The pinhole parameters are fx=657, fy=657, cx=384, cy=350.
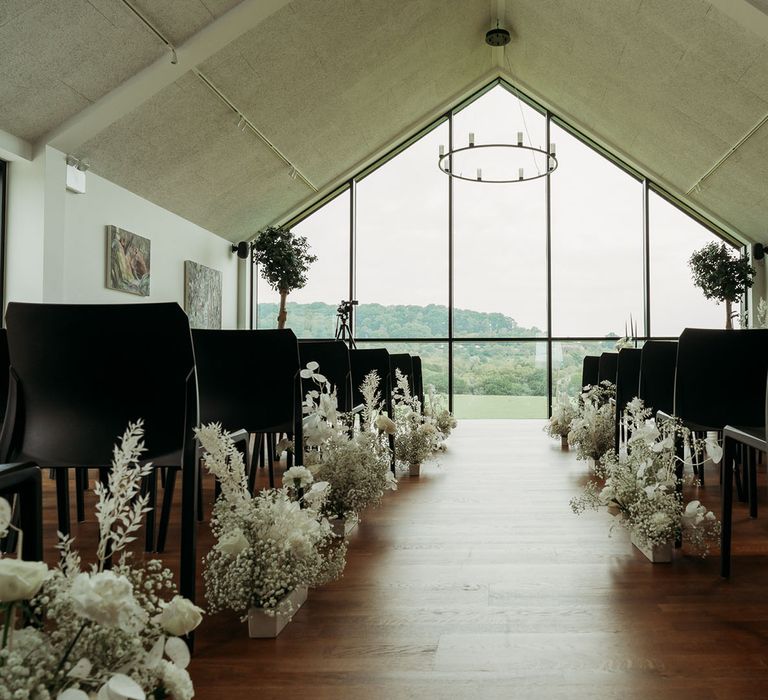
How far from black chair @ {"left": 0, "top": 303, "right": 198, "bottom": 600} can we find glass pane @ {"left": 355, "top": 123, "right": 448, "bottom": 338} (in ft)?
25.6

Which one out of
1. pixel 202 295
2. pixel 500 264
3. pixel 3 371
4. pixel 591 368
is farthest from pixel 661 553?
pixel 500 264

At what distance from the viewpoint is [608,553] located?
7.65ft

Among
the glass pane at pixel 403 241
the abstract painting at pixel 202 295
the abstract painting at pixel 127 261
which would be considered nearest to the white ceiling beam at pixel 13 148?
the abstract painting at pixel 127 261

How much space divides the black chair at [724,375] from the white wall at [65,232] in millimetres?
4544

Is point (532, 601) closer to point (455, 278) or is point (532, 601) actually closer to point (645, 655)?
point (645, 655)

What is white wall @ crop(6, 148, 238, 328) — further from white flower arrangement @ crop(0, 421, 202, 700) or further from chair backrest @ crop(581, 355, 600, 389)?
white flower arrangement @ crop(0, 421, 202, 700)

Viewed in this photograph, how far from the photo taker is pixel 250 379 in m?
2.58

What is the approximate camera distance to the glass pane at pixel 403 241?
372 inches

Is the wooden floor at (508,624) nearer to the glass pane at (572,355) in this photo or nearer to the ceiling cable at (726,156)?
the ceiling cable at (726,156)

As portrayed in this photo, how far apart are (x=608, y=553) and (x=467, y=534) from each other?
547 mm

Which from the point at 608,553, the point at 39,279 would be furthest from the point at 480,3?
the point at 608,553

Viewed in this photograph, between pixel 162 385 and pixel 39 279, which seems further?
pixel 39 279

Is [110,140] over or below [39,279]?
over

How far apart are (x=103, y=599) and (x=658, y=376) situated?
127 inches
